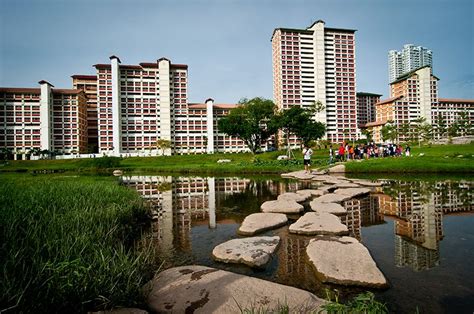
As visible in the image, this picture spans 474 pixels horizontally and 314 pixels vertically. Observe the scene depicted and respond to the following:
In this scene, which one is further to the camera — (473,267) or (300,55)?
(300,55)

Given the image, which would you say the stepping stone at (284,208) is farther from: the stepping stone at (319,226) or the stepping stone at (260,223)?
the stepping stone at (319,226)

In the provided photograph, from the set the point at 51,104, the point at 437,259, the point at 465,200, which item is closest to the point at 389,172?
the point at 465,200

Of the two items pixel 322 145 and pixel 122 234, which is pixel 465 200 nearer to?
pixel 122 234

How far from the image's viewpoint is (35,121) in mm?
78688

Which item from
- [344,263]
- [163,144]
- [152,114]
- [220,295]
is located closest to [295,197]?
[344,263]

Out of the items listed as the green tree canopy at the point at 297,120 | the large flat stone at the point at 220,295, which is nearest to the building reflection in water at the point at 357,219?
the large flat stone at the point at 220,295

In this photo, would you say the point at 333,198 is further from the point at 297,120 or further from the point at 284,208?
the point at 297,120

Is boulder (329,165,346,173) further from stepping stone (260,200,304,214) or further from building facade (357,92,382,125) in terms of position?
building facade (357,92,382,125)

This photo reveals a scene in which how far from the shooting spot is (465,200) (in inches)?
322

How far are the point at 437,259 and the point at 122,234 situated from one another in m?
5.33

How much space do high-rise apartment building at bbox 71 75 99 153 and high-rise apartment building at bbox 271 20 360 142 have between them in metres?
65.1

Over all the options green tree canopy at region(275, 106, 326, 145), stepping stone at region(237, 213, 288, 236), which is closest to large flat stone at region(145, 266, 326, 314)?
stepping stone at region(237, 213, 288, 236)

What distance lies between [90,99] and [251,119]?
65.3 meters

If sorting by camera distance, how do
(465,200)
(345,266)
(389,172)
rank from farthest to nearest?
(389,172), (465,200), (345,266)
